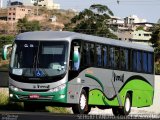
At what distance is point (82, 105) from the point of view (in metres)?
23.4

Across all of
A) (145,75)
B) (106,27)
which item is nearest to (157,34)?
(106,27)

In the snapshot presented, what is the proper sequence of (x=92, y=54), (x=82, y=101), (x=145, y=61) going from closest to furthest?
(x=82, y=101), (x=92, y=54), (x=145, y=61)

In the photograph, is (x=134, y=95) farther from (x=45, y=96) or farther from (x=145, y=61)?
(x=45, y=96)

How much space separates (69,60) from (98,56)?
106 inches

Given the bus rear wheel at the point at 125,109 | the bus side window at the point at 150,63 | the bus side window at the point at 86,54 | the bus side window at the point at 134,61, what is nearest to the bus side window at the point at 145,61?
the bus side window at the point at 150,63

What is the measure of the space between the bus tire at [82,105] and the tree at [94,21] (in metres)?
65.0

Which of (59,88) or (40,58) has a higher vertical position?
(40,58)

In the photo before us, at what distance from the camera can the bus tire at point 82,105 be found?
75.6 ft

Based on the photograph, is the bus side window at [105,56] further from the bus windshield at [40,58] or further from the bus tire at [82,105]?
the bus windshield at [40,58]

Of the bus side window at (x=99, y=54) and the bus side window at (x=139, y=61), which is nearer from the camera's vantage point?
the bus side window at (x=99, y=54)

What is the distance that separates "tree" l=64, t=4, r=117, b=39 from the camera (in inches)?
3551

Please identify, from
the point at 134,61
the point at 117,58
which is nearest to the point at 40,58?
the point at 117,58

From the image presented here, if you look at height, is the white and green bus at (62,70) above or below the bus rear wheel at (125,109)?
above

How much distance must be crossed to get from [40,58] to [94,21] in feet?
227
